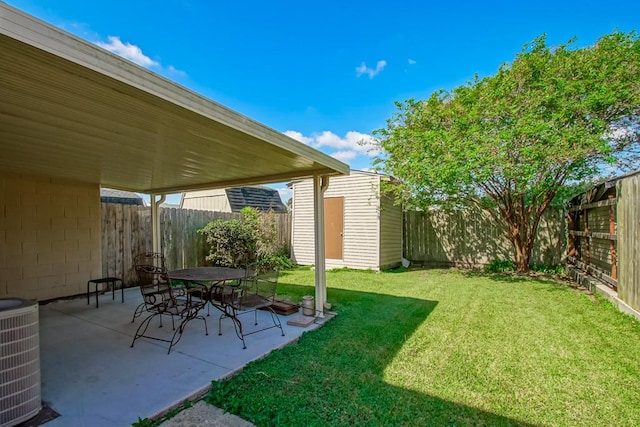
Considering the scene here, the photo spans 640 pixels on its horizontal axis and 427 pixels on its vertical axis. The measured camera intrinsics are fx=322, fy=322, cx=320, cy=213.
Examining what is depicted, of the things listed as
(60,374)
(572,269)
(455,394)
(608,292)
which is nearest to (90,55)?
(60,374)

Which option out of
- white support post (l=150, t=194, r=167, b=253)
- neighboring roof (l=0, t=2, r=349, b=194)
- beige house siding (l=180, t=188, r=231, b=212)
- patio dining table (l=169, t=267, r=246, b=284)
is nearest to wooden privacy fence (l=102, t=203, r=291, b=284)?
white support post (l=150, t=194, r=167, b=253)

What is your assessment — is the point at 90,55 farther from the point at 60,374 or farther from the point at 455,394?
the point at 455,394

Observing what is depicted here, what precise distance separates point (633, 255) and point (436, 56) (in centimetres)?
605

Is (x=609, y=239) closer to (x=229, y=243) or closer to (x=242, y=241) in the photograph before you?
(x=242, y=241)

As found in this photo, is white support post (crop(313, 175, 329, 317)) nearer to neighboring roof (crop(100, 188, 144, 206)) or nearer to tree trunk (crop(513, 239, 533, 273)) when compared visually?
tree trunk (crop(513, 239, 533, 273))

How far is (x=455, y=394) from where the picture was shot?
7.98 ft

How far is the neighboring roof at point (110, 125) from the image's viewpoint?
1582 millimetres

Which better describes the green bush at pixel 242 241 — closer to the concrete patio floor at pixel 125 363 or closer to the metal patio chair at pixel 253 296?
the metal patio chair at pixel 253 296

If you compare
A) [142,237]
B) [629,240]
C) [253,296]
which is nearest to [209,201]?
[142,237]

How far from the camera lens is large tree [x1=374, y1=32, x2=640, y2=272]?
5918mm

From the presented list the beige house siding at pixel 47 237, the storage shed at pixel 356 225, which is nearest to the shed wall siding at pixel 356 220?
the storage shed at pixel 356 225

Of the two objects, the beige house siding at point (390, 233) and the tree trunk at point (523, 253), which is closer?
the tree trunk at point (523, 253)

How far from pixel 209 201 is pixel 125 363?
12474mm

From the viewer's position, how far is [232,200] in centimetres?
1381
